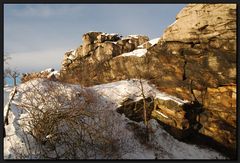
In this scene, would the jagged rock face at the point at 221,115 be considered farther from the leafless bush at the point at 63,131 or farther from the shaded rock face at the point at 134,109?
Answer: the leafless bush at the point at 63,131

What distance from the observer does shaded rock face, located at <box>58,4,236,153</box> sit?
56.6 ft

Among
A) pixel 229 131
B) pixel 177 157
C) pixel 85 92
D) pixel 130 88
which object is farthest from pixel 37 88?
pixel 229 131

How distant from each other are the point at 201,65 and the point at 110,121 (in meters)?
7.79

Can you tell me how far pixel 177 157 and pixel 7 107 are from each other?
9635 mm

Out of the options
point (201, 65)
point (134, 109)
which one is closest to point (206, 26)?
point (201, 65)

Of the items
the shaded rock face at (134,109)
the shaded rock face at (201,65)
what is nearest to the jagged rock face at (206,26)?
the shaded rock face at (201,65)

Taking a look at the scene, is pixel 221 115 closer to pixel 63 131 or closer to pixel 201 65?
pixel 201 65

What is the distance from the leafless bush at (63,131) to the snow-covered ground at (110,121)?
6 centimetres

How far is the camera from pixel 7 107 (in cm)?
1293

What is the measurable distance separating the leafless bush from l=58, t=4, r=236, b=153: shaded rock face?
16.8ft

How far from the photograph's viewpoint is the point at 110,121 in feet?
53.0

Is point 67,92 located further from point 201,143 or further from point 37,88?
point 201,143

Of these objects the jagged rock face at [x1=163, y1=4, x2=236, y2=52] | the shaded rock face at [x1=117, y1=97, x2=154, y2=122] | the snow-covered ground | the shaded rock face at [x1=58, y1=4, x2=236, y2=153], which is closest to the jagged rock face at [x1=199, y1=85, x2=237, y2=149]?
the shaded rock face at [x1=58, y1=4, x2=236, y2=153]

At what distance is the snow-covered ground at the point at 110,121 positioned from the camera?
1208 centimetres
